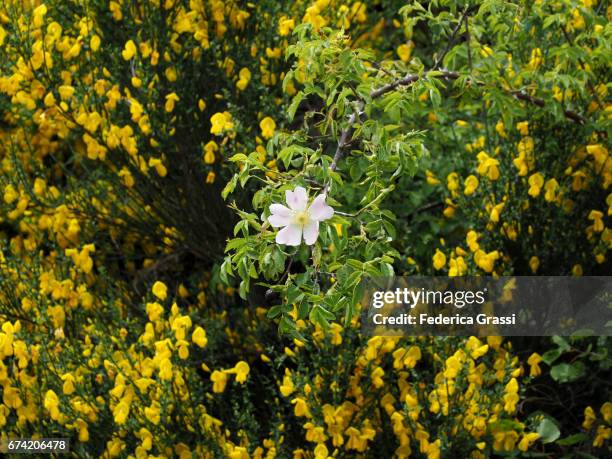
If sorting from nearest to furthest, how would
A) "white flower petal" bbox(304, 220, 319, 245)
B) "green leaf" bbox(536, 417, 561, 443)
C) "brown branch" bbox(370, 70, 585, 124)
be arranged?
"white flower petal" bbox(304, 220, 319, 245) → "brown branch" bbox(370, 70, 585, 124) → "green leaf" bbox(536, 417, 561, 443)

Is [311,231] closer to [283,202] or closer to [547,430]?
[283,202]

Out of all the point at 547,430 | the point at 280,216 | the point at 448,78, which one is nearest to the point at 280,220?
the point at 280,216

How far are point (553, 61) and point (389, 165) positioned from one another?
1.26 meters

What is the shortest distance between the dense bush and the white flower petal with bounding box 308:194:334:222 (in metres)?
0.03

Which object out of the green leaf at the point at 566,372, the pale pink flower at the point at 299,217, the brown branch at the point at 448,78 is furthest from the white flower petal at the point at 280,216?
the green leaf at the point at 566,372

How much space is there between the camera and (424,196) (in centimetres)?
361

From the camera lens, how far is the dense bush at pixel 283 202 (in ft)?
8.41

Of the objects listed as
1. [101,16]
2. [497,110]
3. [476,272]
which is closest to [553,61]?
[497,110]

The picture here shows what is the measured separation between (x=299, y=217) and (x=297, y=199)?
0.04 m

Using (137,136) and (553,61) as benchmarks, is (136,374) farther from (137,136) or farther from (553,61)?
(553,61)

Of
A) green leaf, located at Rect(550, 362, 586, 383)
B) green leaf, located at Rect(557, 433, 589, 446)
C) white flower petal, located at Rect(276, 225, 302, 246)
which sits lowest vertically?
green leaf, located at Rect(557, 433, 589, 446)

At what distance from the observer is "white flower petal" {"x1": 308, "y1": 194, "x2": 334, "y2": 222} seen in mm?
1886

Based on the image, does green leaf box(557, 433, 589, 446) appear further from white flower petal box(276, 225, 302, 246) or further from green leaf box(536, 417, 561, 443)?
white flower petal box(276, 225, 302, 246)

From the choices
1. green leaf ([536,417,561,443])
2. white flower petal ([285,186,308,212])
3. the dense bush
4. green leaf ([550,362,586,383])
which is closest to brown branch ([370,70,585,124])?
the dense bush
